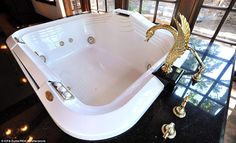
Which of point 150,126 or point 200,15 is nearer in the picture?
point 150,126

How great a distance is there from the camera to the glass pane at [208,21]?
139 cm

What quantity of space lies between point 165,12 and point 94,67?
1.19 m

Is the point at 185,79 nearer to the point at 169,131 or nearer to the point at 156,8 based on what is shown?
the point at 169,131

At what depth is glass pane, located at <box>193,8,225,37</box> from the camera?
1.39 m

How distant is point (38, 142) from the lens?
660 millimetres

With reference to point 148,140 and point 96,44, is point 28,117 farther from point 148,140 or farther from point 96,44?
point 96,44

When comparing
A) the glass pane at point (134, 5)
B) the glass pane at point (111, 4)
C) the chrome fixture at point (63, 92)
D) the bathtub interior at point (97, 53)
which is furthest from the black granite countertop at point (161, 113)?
the glass pane at point (111, 4)

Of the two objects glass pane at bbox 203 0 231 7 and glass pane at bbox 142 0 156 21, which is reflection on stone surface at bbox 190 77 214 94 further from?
glass pane at bbox 142 0 156 21

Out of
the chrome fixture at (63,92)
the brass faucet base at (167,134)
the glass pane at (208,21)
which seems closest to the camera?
the brass faucet base at (167,134)

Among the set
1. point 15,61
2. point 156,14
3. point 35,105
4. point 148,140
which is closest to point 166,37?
point 156,14

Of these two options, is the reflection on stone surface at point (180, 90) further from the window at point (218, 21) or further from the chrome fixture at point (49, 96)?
the window at point (218, 21)

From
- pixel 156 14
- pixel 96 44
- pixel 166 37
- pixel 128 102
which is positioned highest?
pixel 156 14

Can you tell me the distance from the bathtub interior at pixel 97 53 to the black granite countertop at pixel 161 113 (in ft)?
1.55

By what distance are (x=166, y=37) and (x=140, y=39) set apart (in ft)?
1.06
